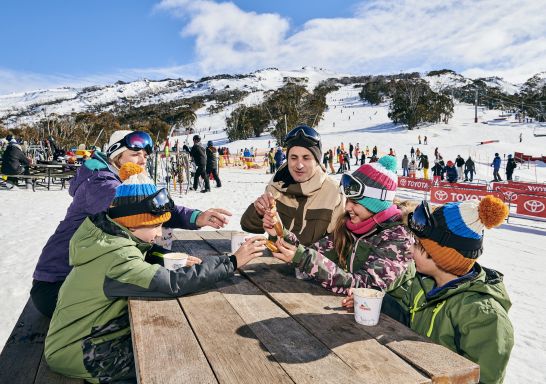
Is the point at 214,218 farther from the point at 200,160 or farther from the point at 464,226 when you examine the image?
the point at 200,160

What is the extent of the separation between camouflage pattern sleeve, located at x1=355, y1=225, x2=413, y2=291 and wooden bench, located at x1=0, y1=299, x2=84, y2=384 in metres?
1.60

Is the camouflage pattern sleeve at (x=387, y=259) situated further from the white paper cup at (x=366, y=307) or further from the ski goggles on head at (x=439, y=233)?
the white paper cup at (x=366, y=307)

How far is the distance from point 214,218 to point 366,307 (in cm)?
186

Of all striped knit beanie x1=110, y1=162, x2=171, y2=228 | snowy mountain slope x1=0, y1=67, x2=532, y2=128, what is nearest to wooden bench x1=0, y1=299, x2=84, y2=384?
striped knit beanie x1=110, y1=162, x2=171, y2=228

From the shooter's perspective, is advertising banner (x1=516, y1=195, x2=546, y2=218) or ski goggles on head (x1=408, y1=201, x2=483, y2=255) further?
advertising banner (x1=516, y1=195, x2=546, y2=218)

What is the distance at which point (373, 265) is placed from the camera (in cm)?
211

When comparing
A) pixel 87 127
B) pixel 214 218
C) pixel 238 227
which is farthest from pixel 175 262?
pixel 87 127

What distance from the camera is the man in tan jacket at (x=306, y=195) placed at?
3.02 m

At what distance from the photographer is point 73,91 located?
18225 cm

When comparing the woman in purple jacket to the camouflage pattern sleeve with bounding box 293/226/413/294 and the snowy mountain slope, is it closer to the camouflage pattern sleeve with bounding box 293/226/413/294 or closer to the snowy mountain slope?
the camouflage pattern sleeve with bounding box 293/226/413/294

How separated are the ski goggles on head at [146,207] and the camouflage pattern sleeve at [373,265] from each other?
782mm

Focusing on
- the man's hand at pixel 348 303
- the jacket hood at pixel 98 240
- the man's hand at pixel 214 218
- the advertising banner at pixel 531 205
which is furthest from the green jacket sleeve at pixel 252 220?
the advertising banner at pixel 531 205

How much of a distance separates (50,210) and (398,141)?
34.7 m

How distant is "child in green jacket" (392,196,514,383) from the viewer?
1535mm
